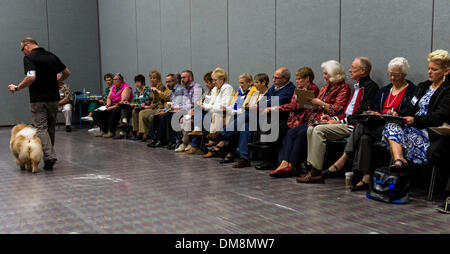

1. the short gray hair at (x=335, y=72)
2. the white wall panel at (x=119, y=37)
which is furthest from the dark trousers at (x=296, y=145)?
the white wall panel at (x=119, y=37)

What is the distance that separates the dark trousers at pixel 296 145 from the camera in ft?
15.7

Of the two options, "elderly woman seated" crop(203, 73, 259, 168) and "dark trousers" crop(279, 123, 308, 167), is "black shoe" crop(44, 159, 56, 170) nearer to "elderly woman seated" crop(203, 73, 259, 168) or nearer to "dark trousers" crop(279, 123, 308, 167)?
"elderly woman seated" crop(203, 73, 259, 168)

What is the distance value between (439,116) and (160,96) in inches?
210

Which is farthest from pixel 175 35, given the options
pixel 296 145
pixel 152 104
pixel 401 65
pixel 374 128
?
pixel 374 128

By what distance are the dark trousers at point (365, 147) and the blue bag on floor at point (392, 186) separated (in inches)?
14.8

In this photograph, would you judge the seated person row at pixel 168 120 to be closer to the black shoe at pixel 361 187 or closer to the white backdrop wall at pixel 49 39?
the black shoe at pixel 361 187

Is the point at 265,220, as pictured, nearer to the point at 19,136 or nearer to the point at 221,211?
the point at 221,211

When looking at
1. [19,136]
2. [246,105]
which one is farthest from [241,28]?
[19,136]

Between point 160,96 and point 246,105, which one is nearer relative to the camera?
point 246,105

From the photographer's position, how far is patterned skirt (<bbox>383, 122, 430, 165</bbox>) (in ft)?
12.3

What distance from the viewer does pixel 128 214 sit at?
350 cm

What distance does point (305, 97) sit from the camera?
4895 mm

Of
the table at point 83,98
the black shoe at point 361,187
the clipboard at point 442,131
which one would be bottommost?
the black shoe at point 361,187

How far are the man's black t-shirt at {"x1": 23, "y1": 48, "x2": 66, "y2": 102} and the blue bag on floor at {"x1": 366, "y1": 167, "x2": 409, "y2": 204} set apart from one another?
3967 millimetres
